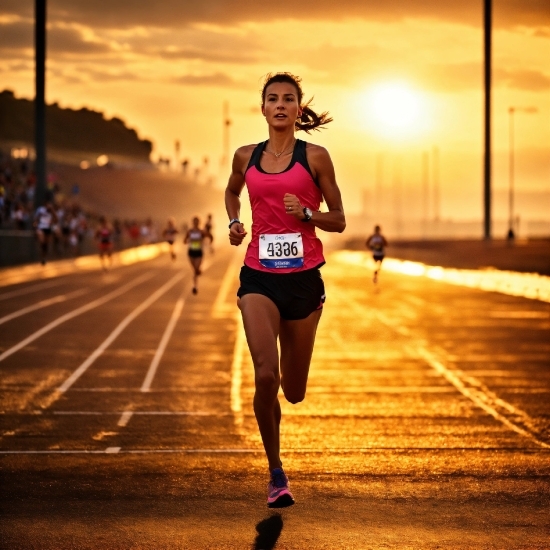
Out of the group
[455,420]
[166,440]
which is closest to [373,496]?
[166,440]

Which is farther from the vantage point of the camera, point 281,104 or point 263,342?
point 281,104

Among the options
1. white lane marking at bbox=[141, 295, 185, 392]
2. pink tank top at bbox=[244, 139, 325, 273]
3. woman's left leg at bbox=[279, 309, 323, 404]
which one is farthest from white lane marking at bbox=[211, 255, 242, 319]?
pink tank top at bbox=[244, 139, 325, 273]

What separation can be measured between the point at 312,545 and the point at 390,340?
15544 mm

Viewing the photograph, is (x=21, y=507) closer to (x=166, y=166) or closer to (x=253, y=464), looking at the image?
(x=253, y=464)

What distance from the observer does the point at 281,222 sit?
7.58 meters

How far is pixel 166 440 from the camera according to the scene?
11.0 m

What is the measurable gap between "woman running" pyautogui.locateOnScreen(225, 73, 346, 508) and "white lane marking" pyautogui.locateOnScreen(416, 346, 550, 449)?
356 cm

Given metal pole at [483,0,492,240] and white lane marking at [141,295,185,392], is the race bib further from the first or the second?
metal pole at [483,0,492,240]

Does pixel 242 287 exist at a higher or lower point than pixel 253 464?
higher

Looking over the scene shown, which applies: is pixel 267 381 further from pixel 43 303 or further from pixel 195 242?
pixel 43 303

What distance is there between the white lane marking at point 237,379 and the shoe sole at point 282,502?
4405mm

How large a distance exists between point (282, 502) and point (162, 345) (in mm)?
13256

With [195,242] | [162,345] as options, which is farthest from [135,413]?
[195,242]

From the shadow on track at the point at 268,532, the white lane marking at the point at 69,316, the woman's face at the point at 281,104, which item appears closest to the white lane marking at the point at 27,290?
the white lane marking at the point at 69,316
